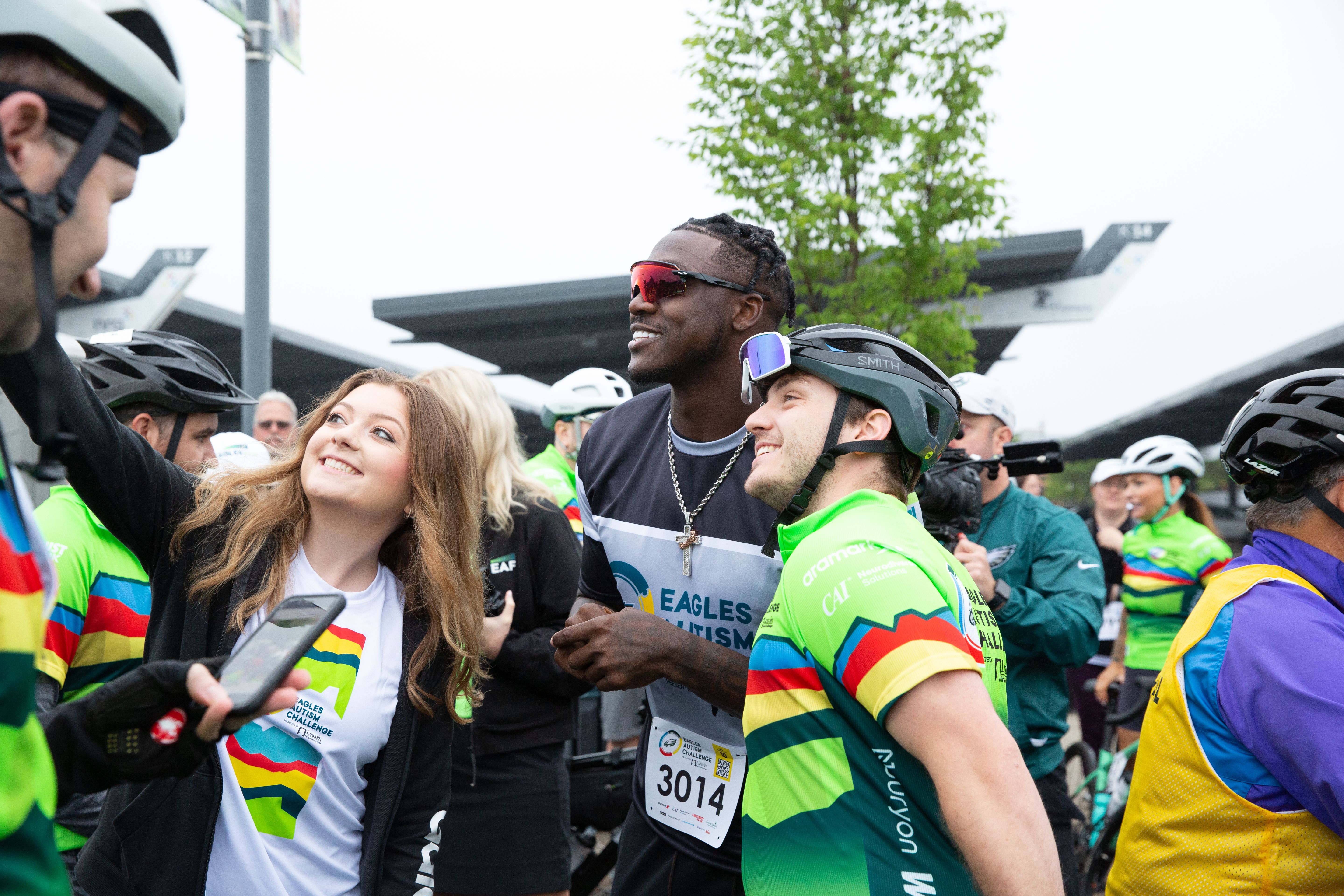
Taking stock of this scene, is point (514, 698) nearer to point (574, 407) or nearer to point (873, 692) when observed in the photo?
point (873, 692)

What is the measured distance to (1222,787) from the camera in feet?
7.50

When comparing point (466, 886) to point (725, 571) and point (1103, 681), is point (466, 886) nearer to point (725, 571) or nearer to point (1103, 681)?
point (725, 571)

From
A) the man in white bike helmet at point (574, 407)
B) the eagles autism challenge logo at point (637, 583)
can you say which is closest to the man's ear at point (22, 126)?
the eagles autism challenge logo at point (637, 583)

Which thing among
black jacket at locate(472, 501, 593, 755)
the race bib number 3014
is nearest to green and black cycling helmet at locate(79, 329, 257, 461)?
black jacket at locate(472, 501, 593, 755)

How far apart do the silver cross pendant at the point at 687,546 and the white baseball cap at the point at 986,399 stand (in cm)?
239

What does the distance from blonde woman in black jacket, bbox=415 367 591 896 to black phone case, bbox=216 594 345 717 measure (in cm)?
207

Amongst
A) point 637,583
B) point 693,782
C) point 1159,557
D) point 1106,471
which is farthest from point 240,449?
point 1106,471

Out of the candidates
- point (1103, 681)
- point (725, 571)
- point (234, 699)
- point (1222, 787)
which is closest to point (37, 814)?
point (234, 699)

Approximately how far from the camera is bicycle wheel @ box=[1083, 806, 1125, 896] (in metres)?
5.57

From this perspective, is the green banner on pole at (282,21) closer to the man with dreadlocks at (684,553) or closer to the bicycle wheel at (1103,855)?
the man with dreadlocks at (684,553)

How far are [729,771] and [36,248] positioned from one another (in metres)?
2.36

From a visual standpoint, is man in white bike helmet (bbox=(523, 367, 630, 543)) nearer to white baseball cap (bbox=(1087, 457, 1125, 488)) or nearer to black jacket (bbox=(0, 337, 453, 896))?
black jacket (bbox=(0, 337, 453, 896))

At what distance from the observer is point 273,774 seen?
8.30ft

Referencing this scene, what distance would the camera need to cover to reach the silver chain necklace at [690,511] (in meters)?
3.04
